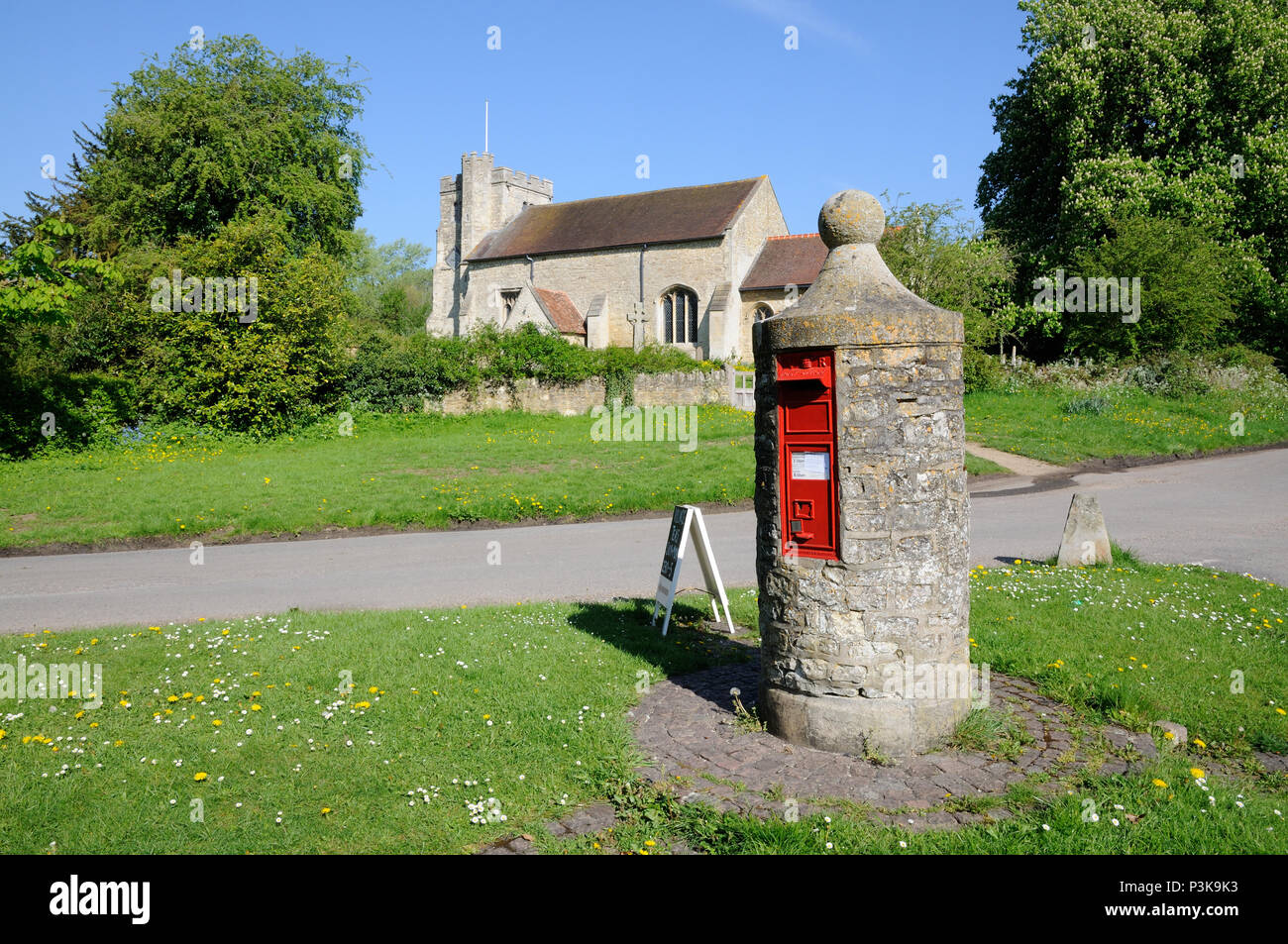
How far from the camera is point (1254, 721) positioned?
17.0ft

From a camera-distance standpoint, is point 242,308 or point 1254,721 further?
point 242,308

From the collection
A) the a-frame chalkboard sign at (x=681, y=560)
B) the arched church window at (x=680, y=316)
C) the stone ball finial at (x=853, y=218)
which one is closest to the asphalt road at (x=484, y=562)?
the a-frame chalkboard sign at (x=681, y=560)

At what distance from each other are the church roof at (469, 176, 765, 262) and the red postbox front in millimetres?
36633

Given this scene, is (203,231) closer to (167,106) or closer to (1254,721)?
(167,106)

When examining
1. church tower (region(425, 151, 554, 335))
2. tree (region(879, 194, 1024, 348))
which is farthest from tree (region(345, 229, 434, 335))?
tree (region(879, 194, 1024, 348))

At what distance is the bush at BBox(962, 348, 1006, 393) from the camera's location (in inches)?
1085

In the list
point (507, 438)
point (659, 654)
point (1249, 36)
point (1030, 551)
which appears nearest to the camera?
point (659, 654)

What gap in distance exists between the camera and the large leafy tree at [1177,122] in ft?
94.4


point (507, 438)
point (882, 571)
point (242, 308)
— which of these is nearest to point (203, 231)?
point (242, 308)

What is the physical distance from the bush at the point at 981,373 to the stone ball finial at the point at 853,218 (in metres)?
→ 23.7

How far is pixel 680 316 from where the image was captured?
4275 cm

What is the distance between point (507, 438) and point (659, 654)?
15863 millimetres

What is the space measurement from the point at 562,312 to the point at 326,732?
125ft

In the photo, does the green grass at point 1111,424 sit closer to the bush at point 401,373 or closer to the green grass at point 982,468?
the green grass at point 982,468
